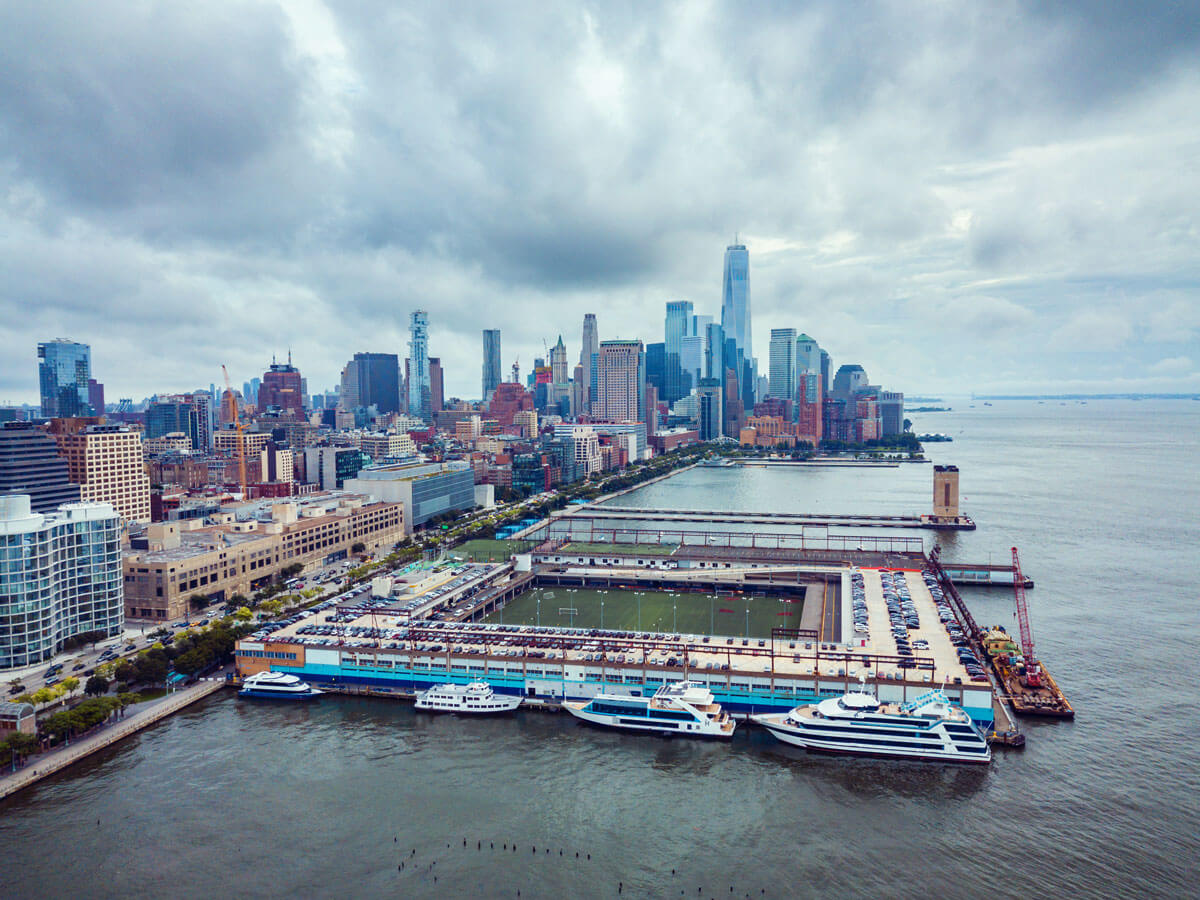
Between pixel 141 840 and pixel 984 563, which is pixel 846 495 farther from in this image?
pixel 141 840

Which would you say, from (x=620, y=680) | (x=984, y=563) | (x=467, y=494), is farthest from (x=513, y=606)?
(x=467, y=494)

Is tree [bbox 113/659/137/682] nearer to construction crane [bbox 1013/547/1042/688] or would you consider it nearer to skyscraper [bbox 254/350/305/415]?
construction crane [bbox 1013/547/1042/688]

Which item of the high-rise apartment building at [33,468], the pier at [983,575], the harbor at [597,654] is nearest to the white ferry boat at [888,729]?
the harbor at [597,654]

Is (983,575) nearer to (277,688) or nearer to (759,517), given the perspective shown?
(759,517)

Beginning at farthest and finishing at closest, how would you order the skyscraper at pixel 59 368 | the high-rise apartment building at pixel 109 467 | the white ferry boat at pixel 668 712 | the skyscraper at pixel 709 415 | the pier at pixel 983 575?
the skyscraper at pixel 709 415 < the skyscraper at pixel 59 368 < the high-rise apartment building at pixel 109 467 < the pier at pixel 983 575 < the white ferry boat at pixel 668 712

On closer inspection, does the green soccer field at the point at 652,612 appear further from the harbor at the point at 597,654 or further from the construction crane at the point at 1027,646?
the construction crane at the point at 1027,646

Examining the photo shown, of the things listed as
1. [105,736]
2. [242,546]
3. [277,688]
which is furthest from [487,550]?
[105,736]
